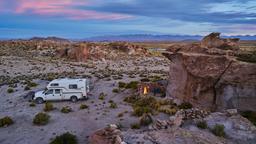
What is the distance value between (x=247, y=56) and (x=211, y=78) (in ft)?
10.7

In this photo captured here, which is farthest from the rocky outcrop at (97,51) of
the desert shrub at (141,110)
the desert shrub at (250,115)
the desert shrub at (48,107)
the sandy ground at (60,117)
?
the desert shrub at (250,115)

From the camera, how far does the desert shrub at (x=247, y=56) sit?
26.2 meters

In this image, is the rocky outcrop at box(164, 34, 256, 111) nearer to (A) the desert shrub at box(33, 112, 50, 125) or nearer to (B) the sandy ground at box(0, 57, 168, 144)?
(B) the sandy ground at box(0, 57, 168, 144)

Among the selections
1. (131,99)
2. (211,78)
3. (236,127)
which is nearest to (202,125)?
(236,127)

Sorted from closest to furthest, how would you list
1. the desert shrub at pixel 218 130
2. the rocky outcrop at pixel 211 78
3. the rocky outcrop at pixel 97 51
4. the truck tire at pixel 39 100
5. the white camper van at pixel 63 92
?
the desert shrub at pixel 218 130, the rocky outcrop at pixel 211 78, the truck tire at pixel 39 100, the white camper van at pixel 63 92, the rocky outcrop at pixel 97 51

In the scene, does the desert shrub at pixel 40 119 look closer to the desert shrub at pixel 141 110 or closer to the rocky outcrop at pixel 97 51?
the desert shrub at pixel 141 110

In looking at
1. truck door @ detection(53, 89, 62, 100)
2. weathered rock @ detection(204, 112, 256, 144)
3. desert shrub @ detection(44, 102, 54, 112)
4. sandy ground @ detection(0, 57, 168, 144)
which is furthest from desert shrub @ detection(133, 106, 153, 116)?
truck door @ detection(53, 89, 62, 100)

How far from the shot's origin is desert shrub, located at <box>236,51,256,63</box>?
26244 mm

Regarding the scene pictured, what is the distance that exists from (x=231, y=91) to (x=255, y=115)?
2540 mm

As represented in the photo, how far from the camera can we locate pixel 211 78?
26.5 meters

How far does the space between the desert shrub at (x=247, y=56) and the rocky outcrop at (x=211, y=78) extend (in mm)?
469

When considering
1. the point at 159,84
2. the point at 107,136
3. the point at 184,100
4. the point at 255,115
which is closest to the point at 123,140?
the point at 107,136

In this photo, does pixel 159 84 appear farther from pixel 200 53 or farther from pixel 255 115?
pixel 255 115

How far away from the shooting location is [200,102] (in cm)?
2742
